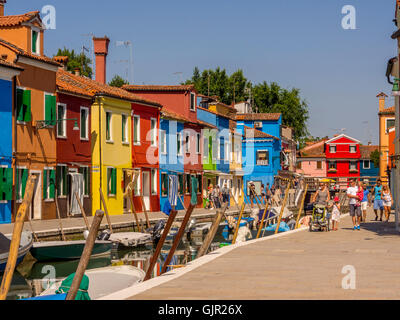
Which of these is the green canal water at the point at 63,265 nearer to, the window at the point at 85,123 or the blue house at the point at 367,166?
the window at the point at 85,123

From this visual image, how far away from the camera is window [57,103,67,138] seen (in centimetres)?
3328

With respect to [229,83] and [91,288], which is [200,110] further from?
[91,288]

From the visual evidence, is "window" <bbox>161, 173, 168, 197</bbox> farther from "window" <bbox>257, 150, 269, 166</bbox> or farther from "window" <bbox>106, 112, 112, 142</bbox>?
"window" <bbox>257, 150, 269, 166</bbox>

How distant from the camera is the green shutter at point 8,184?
92.7 ft

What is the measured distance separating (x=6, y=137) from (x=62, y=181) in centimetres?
485

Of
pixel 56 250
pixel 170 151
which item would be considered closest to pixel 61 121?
pixel 56 250

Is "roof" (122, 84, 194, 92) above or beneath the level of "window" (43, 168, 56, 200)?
above

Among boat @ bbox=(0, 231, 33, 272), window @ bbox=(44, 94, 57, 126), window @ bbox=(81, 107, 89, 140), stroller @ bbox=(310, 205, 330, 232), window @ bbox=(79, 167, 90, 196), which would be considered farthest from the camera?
window @ bbox=(81, 107, 89, 140)

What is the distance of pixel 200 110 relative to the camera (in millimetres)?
54875

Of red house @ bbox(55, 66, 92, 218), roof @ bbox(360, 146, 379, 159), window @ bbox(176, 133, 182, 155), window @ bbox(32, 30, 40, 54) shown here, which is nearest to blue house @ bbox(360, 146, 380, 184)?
roof @ bbox(360, 146, 379, 159)

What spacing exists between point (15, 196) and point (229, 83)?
5406 centimetres

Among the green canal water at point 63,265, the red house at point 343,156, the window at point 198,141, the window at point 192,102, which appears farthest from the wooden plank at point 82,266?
the red house at point 343,156

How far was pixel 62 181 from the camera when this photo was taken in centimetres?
3309
